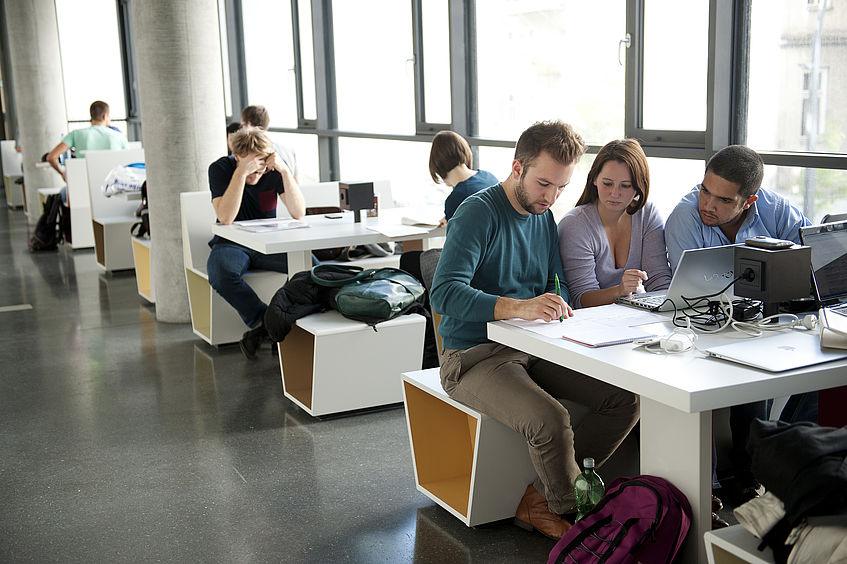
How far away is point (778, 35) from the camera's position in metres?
3.89

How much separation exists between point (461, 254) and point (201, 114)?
3.59 meters

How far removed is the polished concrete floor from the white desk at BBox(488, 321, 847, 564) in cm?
64

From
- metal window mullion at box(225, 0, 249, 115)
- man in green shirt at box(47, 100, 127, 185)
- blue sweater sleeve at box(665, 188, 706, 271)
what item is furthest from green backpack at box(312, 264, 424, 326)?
metal window mullion at box(225, 0, 249, 115)

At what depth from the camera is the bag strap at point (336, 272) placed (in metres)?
4.09

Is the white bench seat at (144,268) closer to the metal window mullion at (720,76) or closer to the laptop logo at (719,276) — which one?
the metal window mullion at (720,76)

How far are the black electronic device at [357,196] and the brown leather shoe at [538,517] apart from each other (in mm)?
2300

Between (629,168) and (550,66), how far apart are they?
248 centimetres

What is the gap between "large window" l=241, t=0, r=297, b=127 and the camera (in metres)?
8.77

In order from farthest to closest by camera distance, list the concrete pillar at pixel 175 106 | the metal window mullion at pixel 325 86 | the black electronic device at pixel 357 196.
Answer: the metal window mullion at pixel 325 86, the concrete pillar at pixel 175 106, the black electronic device at pixel 357 196

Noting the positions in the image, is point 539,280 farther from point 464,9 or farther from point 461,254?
point 464,9

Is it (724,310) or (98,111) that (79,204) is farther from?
(724,310)

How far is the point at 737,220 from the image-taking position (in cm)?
313

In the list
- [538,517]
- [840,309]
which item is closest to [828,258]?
[840,309]

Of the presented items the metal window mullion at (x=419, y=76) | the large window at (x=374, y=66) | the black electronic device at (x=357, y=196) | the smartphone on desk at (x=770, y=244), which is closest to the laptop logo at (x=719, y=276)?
the smartphone on desk at (x=770, y=244)
